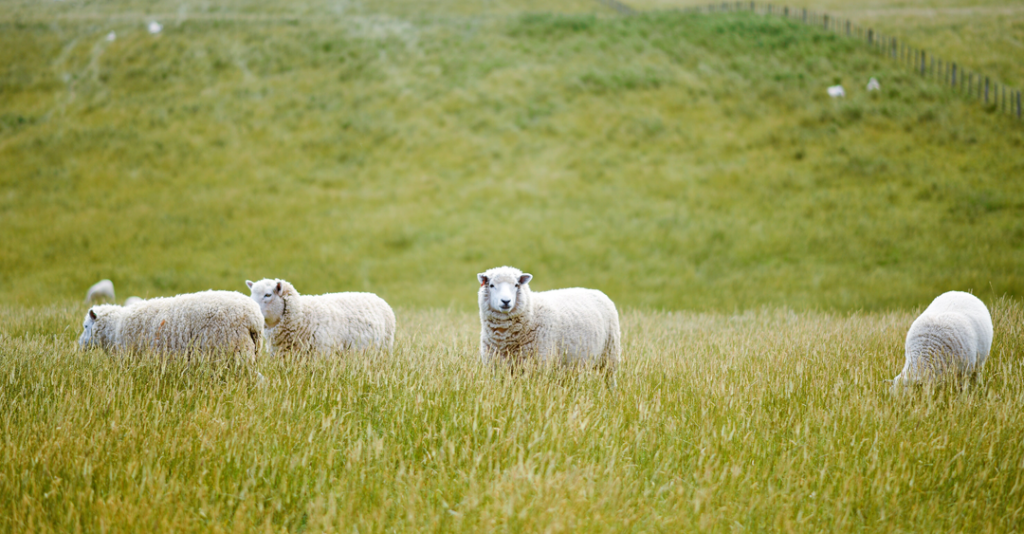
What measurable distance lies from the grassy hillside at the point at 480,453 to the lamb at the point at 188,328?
304 millimetres

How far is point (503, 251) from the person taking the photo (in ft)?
62.9

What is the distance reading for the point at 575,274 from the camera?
18.0m

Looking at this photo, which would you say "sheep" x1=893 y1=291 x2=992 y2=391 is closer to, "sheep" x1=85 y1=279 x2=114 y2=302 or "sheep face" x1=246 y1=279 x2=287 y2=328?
"sheep face" x1=246 y1=279 x2=287 y2=328

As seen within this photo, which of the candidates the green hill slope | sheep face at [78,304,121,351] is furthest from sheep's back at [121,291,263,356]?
the green hill slope

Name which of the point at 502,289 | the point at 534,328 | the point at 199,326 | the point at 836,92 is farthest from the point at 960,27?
the point at 199,326

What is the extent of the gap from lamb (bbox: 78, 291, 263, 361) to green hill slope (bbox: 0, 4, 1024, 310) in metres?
10.2

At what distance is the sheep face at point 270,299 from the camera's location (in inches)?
232

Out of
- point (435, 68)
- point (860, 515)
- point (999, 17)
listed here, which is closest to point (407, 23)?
point (435, 68)

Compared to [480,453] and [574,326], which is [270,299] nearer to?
[574,326]

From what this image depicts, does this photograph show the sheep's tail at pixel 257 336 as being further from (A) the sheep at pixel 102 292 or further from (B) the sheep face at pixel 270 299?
(A) the sheep at pixel 102 292

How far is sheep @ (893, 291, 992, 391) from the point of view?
487 centimetres

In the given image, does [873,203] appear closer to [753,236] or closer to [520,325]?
[753,236]

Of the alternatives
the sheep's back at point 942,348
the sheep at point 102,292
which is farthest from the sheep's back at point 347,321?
the sheep at point 102,292

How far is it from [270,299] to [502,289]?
245 cm
